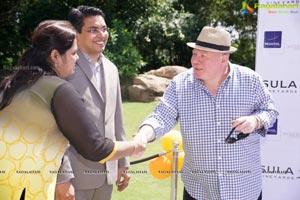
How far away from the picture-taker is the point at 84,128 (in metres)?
1.97

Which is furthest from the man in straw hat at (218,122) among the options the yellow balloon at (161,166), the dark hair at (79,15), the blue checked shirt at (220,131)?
the yellow balloon at (161,166)

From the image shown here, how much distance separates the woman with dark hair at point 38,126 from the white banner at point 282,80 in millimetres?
2174

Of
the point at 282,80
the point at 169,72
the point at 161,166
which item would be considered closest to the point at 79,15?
the point at 161,166

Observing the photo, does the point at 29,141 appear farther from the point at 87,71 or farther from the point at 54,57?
the point at 87,71

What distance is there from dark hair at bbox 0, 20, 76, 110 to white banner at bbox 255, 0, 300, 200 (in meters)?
2.10

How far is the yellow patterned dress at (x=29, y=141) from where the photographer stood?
6.24 ft

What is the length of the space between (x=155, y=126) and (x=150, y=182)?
9.92 ft

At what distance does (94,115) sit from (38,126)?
97cm

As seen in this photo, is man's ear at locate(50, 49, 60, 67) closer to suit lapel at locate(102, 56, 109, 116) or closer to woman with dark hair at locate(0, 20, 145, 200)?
woman with dark hair at locate(0, 20, 145, 200)

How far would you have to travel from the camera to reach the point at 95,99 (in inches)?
115

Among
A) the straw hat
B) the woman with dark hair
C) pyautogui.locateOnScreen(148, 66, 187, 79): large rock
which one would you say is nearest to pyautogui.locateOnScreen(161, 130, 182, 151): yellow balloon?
the straw hat

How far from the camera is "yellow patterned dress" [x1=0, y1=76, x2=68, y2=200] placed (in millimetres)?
1902

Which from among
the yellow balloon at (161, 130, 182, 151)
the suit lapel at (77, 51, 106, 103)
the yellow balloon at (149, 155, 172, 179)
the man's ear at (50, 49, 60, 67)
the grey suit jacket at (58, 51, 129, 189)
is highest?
the man's ear at (50, 49, 60, 67)

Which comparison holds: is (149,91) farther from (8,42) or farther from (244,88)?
(244,88)
